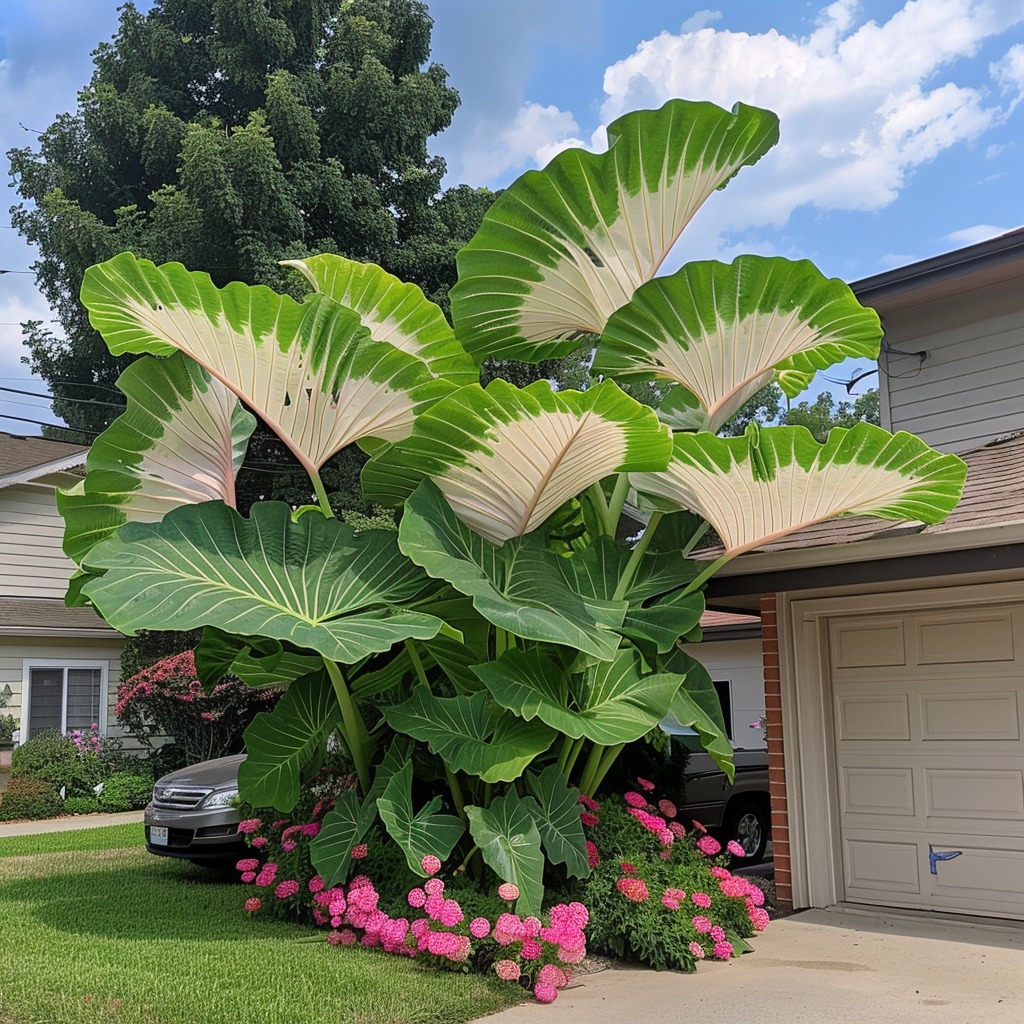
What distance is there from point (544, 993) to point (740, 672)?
39.8 ft

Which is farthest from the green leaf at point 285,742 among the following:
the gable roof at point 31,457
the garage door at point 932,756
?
the gable roof at point 31,457

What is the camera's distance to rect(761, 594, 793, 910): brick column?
834 cm

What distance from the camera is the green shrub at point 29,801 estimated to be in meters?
15.2

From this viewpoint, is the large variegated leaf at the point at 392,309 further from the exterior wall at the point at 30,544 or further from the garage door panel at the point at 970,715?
the exterior wall at the point at 30,544

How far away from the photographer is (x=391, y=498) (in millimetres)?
7156

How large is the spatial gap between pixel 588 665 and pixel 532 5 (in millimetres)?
7701

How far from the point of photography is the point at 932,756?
7969 mm

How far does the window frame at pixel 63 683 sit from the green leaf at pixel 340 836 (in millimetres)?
10903

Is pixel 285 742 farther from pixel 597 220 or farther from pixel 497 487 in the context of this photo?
pixel 597 220

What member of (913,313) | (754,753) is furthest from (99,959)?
(913,313)

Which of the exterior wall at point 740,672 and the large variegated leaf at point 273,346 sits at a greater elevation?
the large variegated leaf at point 273,346

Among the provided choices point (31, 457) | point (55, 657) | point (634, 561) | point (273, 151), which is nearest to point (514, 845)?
point (634, 561)

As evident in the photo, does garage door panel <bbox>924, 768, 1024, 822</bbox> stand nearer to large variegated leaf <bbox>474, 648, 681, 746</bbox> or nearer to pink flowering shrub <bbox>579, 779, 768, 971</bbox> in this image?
pink flowering shrub <bbox>579, 779, 768, 971</bbox>

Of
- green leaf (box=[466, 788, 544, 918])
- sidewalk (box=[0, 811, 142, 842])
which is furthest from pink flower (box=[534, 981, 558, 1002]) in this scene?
sidewalk (box=[0, 811, 142, 842])
